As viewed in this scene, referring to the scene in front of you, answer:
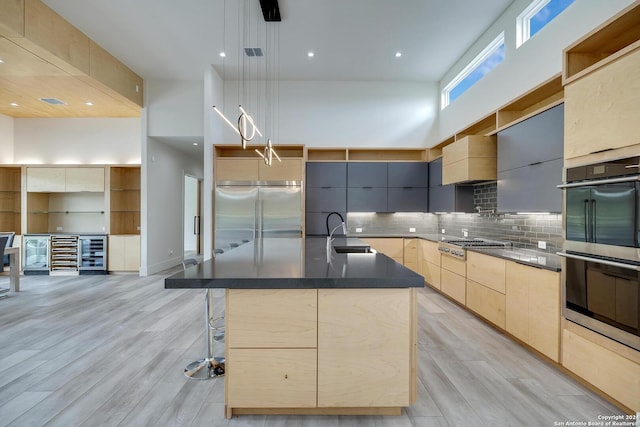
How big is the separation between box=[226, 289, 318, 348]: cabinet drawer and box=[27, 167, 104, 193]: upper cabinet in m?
6.07

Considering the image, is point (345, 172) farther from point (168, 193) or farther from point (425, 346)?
point (168, 193)

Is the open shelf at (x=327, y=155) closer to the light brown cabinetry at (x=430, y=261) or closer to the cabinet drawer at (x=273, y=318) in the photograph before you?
the light brown cabinetry at (x=430, y=261)

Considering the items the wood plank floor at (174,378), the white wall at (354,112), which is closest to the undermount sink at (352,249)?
the wood plank floor at (174,378)

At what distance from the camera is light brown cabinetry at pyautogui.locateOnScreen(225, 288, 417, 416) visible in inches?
70.4

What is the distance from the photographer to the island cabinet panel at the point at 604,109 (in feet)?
6.01

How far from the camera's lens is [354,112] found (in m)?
6.10

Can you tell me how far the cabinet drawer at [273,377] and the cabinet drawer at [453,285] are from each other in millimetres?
2834

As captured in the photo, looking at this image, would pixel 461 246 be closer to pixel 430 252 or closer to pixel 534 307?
pixel 430 252

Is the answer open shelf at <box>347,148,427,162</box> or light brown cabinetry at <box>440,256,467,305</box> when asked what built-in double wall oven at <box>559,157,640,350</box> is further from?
open shelf at <box>347,148,427,162</box>

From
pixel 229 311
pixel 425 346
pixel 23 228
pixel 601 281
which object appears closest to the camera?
pixel 229 311

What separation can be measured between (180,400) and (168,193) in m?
5.56

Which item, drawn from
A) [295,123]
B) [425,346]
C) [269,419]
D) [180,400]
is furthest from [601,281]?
[295,123]

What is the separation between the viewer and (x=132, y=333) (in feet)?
10.6

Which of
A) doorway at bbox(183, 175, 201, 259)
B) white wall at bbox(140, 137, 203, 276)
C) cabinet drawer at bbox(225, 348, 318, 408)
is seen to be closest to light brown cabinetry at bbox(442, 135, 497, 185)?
cabinet drawer at bbox(225, 348, 318, 408)
